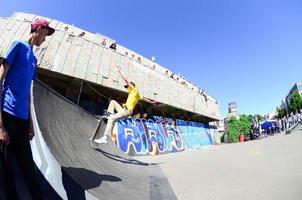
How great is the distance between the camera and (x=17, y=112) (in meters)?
2.32

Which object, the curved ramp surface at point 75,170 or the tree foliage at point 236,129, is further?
the tree foliage at point 236,129

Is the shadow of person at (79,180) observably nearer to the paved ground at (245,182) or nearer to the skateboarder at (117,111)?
the paved ground at (245,182)

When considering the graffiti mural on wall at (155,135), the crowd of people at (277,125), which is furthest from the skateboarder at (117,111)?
the crowd of people at (277,125)

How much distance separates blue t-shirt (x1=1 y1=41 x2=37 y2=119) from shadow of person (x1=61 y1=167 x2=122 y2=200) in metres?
0.84

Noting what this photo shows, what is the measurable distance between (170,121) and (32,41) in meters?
20.0

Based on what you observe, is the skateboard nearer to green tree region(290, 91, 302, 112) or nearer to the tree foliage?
the tree foliage

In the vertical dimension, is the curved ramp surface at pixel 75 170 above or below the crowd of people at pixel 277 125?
below

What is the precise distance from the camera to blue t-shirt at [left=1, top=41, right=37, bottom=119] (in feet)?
7.45

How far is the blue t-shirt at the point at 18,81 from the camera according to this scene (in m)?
2.27

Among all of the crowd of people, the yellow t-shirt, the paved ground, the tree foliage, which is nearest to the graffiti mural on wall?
the yellow t-shirt

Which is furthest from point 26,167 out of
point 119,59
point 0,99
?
point 119,59

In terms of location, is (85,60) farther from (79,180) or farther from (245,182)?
(79,180)

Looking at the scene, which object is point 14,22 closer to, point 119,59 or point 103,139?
point 119,59

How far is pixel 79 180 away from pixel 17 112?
1.17m
